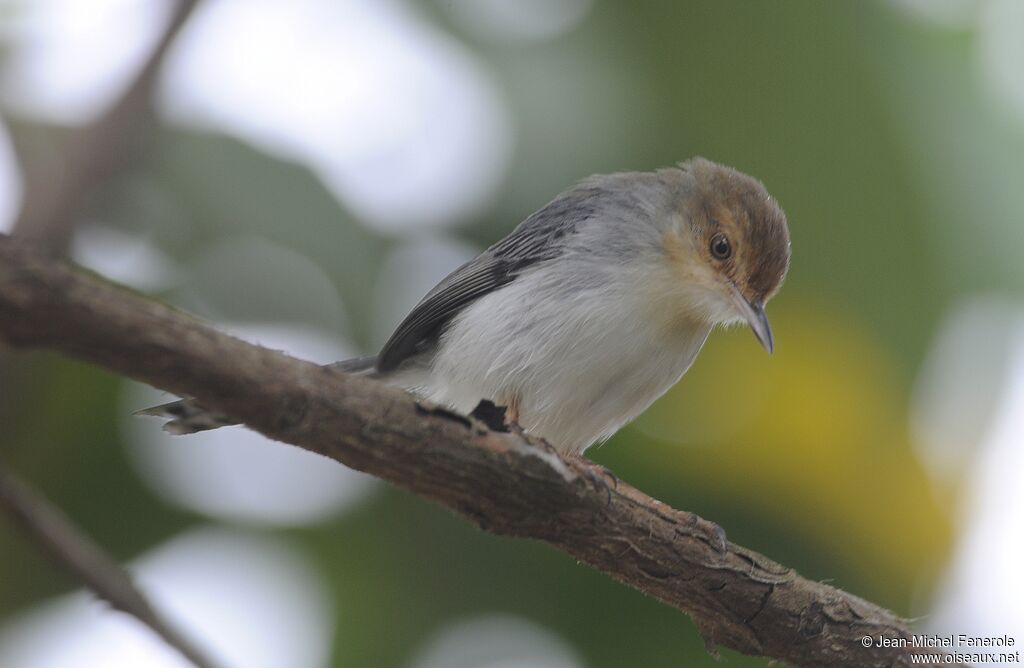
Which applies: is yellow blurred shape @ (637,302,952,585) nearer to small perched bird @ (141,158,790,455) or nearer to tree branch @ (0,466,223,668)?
small perched bird @ (141,158,790,455)

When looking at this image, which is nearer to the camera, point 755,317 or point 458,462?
point 458,462

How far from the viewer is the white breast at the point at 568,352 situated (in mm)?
4719

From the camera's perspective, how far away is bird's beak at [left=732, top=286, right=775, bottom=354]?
4.77 meters

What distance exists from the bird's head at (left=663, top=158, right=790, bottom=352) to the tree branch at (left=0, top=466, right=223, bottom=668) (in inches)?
132

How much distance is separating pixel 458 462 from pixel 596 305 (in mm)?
1677

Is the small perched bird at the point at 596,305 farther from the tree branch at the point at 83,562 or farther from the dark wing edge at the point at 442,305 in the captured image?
the tree branch at the point at 83,562

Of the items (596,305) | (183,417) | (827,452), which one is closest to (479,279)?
(596,305)

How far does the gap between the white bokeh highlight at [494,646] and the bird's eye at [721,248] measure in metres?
2.27

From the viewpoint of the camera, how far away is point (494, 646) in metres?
5.62

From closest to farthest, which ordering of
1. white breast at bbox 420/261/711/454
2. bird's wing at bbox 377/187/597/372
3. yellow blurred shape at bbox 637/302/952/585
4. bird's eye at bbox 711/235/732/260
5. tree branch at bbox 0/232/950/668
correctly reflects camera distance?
tree branch at bbox 0/232/950/668 → white breast at bbox 420/261/711/454 → bird's eye at bbox 711/235/732/260 → bird's wing at bbox 377/187/597/372 → yellow blurred shape at bbox 637/302/952/585

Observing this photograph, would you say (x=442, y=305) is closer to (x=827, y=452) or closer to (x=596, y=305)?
(x=596, y=305)

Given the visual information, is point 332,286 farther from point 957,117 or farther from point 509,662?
point 957,117

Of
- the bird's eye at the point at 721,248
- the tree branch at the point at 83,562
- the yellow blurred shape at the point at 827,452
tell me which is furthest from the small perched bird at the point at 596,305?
the tree branch at the point at 83,562

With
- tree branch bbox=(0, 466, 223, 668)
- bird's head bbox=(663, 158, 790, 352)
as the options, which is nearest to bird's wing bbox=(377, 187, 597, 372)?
bird's head bbox=(663, 158, 790, 352)
